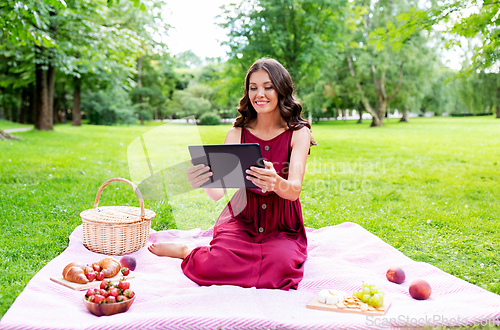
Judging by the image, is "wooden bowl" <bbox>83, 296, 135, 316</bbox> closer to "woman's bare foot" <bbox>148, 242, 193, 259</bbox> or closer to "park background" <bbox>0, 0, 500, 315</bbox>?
"park background" <bbox>0, 0, 500, 315</bbox>

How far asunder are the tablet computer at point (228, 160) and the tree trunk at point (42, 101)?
1538 cm

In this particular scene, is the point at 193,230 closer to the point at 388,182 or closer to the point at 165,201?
the point at 165,201

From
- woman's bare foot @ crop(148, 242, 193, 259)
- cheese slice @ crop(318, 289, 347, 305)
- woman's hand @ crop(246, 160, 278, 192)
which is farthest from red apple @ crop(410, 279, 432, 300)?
woman's bare foot @ crop(148, 242, 193, 259)

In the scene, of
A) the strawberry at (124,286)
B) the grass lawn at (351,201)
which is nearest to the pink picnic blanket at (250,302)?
the strawberry at (124,286)

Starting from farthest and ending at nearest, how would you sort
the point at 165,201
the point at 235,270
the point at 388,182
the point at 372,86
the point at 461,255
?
the point at 372,86 → the point at 388,182 → the point at 165,201 → the point at 461,255 → the point at 235,270

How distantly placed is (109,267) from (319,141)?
42.2 feet

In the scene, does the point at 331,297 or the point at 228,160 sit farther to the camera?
the point at 228,160

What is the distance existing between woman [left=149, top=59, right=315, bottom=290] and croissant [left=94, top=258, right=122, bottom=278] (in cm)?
53

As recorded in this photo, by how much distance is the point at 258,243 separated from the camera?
3.14 metres

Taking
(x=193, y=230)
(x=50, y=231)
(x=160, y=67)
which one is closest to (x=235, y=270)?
(x=193, y=230)

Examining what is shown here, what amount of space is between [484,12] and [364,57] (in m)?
19.7

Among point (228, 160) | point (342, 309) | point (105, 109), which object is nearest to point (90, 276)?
point (228, 160)

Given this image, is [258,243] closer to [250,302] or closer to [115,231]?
[250,302]

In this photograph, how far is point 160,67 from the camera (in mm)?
36844
